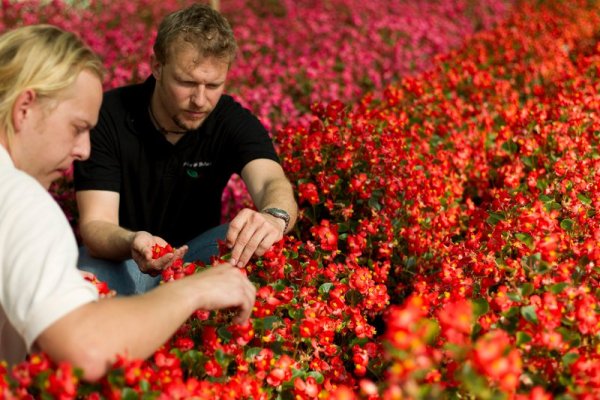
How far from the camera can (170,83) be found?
2727 millimetres

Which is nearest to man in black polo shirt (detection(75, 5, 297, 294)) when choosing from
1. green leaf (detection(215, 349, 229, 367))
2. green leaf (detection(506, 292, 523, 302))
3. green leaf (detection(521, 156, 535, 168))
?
green leaf (detection(215, 349, 229, 367))

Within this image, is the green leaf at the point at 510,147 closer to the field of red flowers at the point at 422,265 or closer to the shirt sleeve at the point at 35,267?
the field of red flowers at the point at 422,265

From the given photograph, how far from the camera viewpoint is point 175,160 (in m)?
2.98

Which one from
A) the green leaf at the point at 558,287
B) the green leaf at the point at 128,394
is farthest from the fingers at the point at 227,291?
the green leaf at the point at 558,287

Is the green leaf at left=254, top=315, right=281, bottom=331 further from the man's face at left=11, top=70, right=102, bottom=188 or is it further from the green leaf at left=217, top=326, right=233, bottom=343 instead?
the man's face at left=11, top=70, right=102, bottom=188

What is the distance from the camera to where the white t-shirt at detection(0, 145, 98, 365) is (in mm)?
1403

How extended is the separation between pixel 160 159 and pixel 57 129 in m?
1.28

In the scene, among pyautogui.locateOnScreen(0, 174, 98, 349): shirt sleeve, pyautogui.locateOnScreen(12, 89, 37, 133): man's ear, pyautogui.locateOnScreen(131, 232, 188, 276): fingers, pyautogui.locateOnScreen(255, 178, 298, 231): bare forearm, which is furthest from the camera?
pyautogui.locateOnScreen(255, 178, 298, 231): bare forearm

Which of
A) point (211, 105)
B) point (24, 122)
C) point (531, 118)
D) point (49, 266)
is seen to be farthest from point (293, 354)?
point (531, 118)

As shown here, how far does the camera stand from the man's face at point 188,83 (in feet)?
8.72

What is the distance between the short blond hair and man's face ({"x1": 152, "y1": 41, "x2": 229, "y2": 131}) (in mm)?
969

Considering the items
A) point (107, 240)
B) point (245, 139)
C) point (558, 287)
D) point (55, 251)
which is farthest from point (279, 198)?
point (55, 251)

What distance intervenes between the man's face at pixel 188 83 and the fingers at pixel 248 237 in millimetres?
698

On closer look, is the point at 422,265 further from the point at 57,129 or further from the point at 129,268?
the point at 57,129
